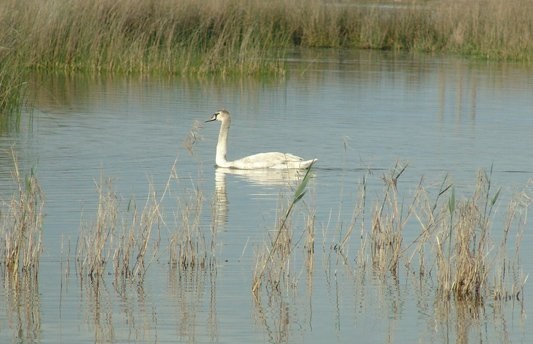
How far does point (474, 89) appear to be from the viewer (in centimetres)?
2269

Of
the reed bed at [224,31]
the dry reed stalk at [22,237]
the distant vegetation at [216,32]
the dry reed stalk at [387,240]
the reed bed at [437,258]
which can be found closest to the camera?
the reed bed at [437,258]

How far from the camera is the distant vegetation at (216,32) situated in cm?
2128

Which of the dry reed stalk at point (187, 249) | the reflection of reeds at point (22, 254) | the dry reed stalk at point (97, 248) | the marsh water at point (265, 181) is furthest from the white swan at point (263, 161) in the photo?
the reflection of reeds at point (22, 254)

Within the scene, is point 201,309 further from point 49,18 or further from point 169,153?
point 49,18

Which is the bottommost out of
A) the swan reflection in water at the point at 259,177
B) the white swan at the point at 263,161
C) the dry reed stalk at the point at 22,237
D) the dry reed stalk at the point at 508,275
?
the swan reflection in water at the point at 259,177

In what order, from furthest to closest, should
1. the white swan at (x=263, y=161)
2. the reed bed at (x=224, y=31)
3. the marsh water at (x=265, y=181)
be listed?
the reed bed at (x=224, y=31), the white swan at (x=263, y=161), the marsh water at (x=265, y=181)

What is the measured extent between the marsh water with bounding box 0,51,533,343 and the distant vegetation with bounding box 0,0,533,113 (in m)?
0.61

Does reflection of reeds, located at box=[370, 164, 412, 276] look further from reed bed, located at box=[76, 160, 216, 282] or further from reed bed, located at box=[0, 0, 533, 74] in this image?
reed bed, located at box=[0, 0, 533, 74]

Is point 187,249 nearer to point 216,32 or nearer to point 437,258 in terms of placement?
point 437,258

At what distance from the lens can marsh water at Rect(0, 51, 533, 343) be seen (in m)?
6.92

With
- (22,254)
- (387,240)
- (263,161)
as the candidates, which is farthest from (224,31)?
(22,254)

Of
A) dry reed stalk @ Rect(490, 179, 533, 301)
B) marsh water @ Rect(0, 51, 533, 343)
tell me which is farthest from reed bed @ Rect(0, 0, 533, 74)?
dry reed stalk @ Rect(490, 179, 533, 301)

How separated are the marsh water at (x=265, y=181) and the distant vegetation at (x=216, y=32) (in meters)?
0.61

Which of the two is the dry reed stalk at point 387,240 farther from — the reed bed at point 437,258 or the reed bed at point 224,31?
the reed bed at point 224,31
